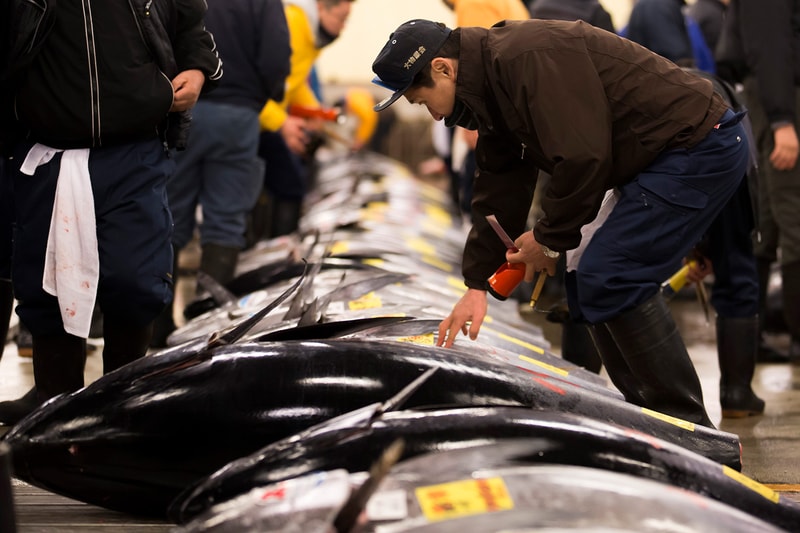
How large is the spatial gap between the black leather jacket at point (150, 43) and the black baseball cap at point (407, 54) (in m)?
0.82

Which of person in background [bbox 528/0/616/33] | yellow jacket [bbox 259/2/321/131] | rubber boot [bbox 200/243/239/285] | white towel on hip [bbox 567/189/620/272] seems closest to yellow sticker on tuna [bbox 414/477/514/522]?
white towel on hip [bbox 567/189/620/272]

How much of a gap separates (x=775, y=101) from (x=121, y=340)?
2.82 metres

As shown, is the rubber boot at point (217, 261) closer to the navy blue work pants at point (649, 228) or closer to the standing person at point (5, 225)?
the standing person at point (5, 225)

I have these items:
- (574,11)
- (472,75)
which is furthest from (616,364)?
(574,11)

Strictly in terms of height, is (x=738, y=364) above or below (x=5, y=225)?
below

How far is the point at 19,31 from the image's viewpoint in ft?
10.2

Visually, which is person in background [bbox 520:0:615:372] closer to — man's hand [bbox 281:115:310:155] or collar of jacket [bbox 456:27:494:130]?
collar of jacket [bbox 456:27:494:130]

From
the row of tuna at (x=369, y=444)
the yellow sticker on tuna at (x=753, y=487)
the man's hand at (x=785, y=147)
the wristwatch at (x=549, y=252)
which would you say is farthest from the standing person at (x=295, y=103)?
the yellow sticker on tuna at (x=753, y=487)

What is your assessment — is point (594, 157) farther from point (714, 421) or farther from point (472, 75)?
point (714, 421)

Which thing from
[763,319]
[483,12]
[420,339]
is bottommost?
[763,319]

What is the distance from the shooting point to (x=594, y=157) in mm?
2752

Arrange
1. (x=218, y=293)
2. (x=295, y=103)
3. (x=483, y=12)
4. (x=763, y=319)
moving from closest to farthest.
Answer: (x=218, y=293) → (x=763, y=319) → (x=483, y=12) → (x=295, y=103)

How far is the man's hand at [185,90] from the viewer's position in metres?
3.45

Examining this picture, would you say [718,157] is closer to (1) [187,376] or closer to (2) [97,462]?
(1) [187,376]
